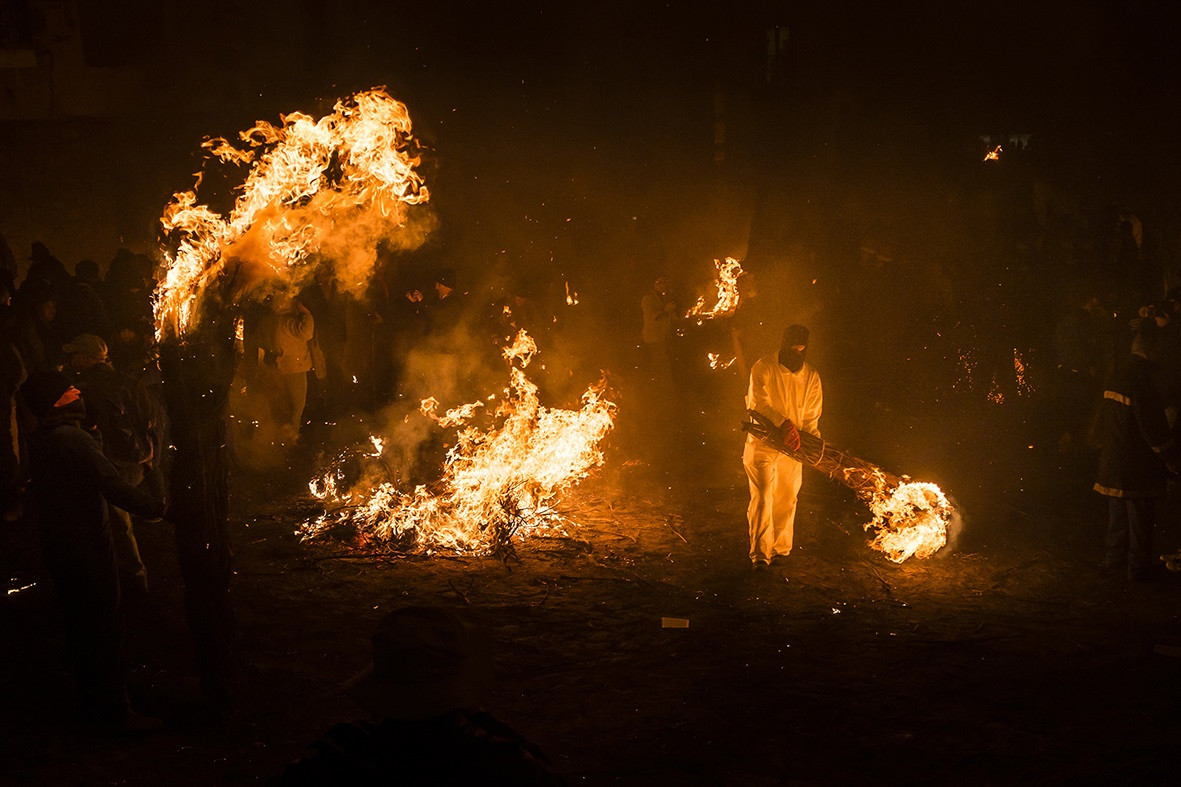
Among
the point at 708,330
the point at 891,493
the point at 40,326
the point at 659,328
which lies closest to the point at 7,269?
the point at 40,326

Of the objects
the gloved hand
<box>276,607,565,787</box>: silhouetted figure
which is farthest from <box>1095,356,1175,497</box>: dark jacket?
<box>276,607,565,787</box>: silhouetted figure

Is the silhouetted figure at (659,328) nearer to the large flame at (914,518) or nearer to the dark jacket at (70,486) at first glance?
the large flame at (914,518)

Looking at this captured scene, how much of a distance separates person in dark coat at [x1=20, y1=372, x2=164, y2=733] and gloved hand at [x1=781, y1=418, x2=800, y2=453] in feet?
17.7

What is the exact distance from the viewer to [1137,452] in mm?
8219

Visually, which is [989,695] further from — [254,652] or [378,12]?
[378,12]

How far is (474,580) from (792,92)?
1770cm

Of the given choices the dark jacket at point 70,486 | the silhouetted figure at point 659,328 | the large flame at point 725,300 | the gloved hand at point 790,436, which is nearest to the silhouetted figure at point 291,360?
the silhouetted figure at point 659,328

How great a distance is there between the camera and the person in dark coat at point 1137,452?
8.19m

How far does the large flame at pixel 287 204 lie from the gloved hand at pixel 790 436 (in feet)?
12.9

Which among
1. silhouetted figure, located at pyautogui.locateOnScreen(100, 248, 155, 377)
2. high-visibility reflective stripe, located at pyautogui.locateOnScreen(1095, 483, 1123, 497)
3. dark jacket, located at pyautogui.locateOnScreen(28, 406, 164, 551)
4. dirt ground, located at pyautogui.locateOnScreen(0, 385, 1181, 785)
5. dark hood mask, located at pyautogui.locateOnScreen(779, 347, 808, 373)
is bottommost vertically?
dirt ground, located at pyautogui.locateOnScreen(0, 385, 1181, 785)

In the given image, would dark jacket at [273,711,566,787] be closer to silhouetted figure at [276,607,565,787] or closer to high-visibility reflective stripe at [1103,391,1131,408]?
silhouetted figure at [276,607,565,787]

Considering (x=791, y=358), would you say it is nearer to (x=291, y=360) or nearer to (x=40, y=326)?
(x=291, y=360)

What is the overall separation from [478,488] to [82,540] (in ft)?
14.4

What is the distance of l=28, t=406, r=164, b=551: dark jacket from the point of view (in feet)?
19.0
